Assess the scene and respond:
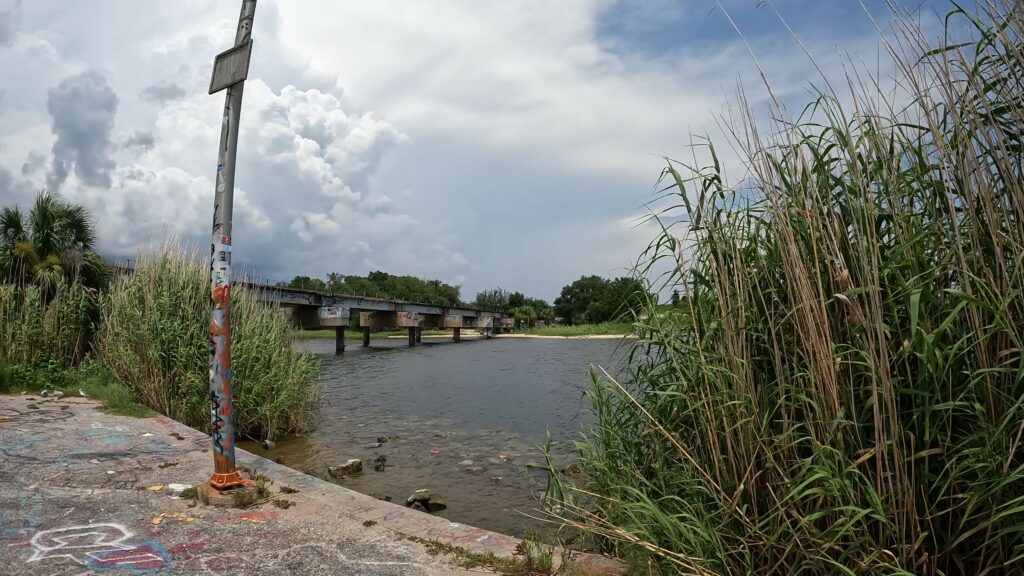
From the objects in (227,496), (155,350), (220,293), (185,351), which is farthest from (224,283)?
(155,350)

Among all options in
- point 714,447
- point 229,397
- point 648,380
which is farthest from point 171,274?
point 714,447

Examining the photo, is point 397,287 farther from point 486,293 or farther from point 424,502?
point 424,502

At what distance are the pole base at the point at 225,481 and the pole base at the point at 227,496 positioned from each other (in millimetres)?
→ 23

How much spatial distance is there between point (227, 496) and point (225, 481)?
16 centimetres

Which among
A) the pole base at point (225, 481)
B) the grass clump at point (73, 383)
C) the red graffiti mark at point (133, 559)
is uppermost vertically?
the grass clump at point (73, 383)

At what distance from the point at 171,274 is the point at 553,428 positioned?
28.0ft

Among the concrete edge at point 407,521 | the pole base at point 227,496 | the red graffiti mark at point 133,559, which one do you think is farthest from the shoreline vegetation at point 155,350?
the red graffiti mark at point 133,559

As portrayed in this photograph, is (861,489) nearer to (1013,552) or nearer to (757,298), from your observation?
(1013,552)

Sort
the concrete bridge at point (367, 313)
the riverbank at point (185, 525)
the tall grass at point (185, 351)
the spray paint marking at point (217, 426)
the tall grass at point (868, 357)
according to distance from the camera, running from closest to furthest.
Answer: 1. the tall grass at point (868, 357)
2. the riverbank at point (185, 525)
3. the spray paint marking at point (217, 426)
4. the tall grass at point (185, 351)
5. the concrete bridge at point (367, 313)

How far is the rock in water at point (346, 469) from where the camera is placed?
912 centimetres

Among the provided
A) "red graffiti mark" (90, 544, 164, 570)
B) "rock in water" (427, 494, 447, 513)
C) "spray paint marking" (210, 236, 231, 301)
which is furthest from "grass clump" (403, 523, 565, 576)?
"rock in water" (427, 494, 447, 513)

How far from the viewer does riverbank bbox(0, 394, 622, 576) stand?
4.06 meters

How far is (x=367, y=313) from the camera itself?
51562mm

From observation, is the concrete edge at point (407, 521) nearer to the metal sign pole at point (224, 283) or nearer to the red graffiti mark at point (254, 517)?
the red graffiti mark at point (254, 517)
